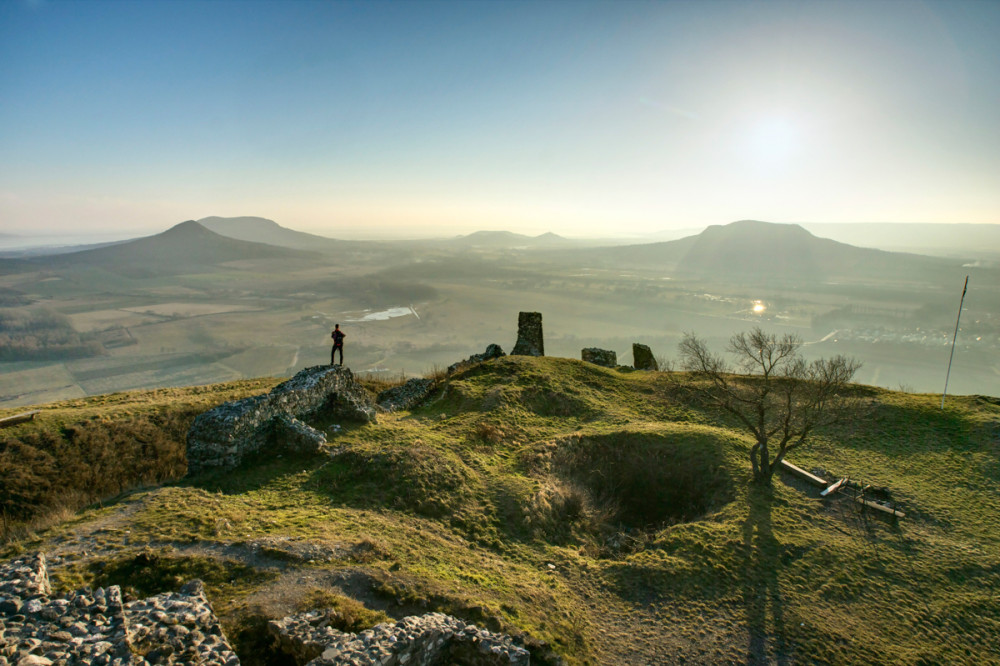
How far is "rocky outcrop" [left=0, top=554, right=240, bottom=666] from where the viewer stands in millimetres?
5000

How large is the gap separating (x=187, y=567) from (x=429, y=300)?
192 metres

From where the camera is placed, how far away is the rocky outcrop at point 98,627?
500cm

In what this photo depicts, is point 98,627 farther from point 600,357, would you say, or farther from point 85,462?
point 600,357

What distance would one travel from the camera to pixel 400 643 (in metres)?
6.27

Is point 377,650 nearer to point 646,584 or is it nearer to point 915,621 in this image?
point 646,584

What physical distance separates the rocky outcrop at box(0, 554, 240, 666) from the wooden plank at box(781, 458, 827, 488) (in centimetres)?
1632

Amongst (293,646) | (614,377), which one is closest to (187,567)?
(293,646)

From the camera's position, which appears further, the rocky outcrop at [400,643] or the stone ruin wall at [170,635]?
the rocky outcrop at [400,643]

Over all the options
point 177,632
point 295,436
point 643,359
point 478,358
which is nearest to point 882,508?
point 177,632

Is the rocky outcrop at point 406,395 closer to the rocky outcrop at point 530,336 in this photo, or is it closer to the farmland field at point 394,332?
the rocky outcrop at point 530,336

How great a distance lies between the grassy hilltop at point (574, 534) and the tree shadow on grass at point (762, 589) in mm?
44

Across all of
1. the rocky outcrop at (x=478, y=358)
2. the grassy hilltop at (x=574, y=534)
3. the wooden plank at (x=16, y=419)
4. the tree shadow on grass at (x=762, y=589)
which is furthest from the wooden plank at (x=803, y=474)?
the wooden plank at (x=16, y=419)

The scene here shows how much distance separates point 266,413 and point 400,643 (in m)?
9.71

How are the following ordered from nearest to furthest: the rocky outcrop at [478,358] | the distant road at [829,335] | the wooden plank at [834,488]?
1. the wooden plank at [834,488]
2. the rocky outcrop at [478,358]
3. the distant road at [829,335]
